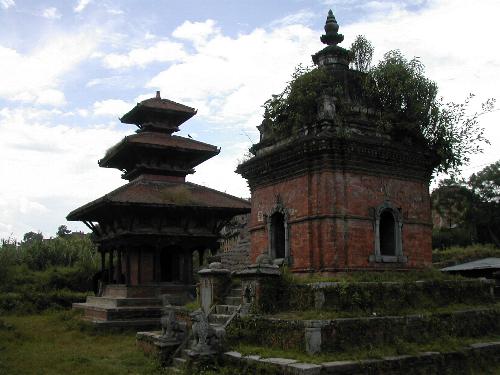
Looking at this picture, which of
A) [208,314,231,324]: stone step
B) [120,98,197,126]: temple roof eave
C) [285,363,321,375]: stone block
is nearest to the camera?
[285,363,321,375]: stone block

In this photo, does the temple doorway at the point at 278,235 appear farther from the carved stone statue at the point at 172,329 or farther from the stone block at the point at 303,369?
the stone block at the point at 303,369

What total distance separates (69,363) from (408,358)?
26.7ft

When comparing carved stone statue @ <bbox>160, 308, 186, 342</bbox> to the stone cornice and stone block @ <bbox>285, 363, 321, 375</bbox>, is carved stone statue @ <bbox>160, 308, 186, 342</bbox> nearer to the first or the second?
the stone cornice

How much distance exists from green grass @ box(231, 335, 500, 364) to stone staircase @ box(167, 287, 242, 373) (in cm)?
101

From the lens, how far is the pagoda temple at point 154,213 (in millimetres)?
21516

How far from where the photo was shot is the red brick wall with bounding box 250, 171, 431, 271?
11609mm

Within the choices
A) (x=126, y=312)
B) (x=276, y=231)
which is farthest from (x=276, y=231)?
(x=126, y=312)

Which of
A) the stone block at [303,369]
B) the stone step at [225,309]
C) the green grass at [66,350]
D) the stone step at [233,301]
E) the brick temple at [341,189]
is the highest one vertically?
the brick temple at [341,189]

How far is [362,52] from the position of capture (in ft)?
44.3

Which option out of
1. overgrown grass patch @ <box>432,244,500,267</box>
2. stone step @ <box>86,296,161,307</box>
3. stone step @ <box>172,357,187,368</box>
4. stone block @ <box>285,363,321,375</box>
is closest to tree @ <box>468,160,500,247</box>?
overgrown grass patch @ <box>432,244,500,267</box>

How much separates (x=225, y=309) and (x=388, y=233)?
13.6ft

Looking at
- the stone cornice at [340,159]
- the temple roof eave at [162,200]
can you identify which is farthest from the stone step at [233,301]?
the temple roof eave at [162,200]

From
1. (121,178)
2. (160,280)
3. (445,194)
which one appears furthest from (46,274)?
(445,194)

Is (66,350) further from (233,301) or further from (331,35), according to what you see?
(331,35)
